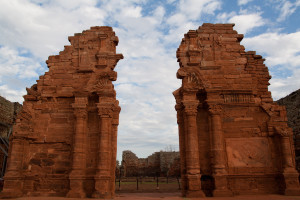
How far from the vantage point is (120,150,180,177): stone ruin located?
96.9 feet

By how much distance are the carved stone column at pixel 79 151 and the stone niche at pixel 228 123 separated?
12.3 feet

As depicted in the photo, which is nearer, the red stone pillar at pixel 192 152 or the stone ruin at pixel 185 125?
the red stone pillar at pixel 192 152

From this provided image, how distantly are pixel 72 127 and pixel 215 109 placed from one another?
18.9 ft

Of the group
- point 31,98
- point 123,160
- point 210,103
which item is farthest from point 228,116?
point 123,160

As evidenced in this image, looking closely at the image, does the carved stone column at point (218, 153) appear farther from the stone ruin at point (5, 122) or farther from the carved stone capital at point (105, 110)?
the stone ruin at point (5, 122)

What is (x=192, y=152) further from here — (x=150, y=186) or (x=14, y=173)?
(x=150, y=186)

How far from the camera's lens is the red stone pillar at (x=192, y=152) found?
8508 millimetres

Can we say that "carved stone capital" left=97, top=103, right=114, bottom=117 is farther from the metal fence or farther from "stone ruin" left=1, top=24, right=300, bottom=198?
the metal fence

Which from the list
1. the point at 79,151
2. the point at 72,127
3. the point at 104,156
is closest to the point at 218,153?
the point at 104,156

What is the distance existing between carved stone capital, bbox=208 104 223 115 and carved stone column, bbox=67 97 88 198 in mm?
4952

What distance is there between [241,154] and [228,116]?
1.55 m

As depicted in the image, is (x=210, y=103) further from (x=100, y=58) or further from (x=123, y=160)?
(x=123, y=160)

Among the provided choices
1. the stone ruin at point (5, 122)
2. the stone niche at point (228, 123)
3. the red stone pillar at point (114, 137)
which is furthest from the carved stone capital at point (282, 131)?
the stone ruin at point (5, 122)

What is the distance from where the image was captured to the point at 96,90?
9852 millimetres
